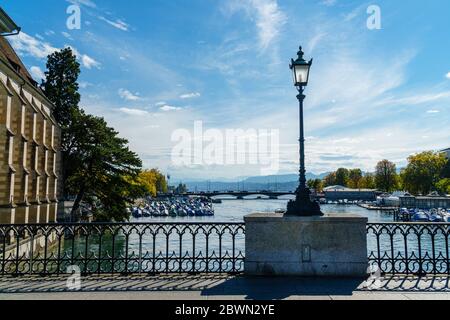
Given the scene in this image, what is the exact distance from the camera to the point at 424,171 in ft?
330

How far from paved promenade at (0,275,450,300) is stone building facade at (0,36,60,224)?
22.5 m

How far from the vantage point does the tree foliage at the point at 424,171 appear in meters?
102

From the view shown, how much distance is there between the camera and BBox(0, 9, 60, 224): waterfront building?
2703 cm

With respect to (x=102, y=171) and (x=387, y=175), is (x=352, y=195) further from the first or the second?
(x=102, y=171)

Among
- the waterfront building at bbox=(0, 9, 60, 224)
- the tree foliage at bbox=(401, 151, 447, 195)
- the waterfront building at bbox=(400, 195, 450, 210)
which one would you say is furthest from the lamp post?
the tree foliage at bbox=(401, 151, 447, 195)

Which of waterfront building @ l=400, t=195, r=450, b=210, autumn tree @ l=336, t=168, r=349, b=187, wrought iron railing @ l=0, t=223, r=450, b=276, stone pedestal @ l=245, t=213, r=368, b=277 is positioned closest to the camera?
stone pedestal @ l=245, t=213, r=368, b=277

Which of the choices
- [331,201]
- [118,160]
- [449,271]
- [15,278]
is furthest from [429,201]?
[15,278]

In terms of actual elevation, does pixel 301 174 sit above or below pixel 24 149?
below

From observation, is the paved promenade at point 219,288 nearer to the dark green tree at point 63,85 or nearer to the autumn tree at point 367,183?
the dark green tree at point 63,85

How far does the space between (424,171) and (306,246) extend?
356 feet

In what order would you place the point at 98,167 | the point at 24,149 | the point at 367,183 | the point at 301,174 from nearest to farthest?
the point at 301,174
the point at 24,149
the point at 98,167
the point at 367,183

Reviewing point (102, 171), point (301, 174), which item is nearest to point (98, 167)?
point (102, 171)

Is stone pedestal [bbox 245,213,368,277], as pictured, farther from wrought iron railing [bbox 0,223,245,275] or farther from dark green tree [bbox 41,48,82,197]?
dark green tree [bbox 41,48,82,197]
